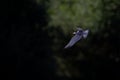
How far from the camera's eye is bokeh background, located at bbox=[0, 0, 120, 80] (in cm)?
777

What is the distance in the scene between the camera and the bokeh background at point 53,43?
7.77 meters

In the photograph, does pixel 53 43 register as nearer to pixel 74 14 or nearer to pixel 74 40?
pixel 74 14

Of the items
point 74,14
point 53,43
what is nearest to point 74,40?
point 74,14

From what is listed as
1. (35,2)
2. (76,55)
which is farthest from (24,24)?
(76,55)

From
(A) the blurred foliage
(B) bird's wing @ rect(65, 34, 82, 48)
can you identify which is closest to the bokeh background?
(A) the blurred foliage

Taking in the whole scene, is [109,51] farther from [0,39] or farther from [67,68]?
[0,39]

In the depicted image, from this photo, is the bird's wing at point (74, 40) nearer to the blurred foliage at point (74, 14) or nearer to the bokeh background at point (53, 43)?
the blurred foliage at point (74, 14)

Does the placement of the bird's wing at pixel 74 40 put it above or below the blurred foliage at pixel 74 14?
below

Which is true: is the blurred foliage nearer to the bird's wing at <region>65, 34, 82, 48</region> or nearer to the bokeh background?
the bokeh background

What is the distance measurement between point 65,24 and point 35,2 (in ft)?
1.73

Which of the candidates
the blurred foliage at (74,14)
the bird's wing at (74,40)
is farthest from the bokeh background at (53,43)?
the bird's wing at (74,40)

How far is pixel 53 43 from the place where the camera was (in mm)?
8031

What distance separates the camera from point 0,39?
7855mm

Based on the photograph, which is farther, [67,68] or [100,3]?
[67,68]
